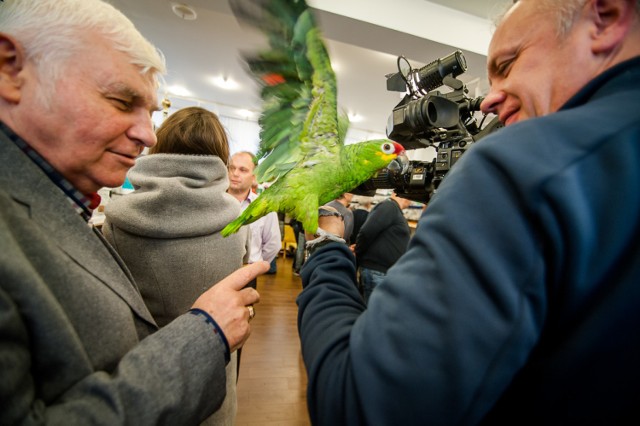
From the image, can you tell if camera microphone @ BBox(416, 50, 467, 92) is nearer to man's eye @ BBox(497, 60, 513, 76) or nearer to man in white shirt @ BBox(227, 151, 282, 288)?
man's eye @ BBox(497, 60, 513, 76)

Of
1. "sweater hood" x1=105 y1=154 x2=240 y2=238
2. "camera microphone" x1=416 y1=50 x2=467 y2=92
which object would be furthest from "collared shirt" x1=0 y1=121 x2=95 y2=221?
"camera microphone" x1=416 y1=50 x2=467 y2=92

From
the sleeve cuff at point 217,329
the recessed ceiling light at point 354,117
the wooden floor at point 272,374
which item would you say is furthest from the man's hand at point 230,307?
the recessed ceiling light at point 354,117

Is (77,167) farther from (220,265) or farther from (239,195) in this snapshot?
(239,195)

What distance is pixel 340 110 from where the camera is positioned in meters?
1.64

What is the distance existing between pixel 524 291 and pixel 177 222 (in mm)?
1087

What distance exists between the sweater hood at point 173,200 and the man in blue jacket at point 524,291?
884 millimetres

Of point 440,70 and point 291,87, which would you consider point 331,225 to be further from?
point 440,70

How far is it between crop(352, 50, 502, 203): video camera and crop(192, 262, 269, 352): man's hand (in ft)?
3.30

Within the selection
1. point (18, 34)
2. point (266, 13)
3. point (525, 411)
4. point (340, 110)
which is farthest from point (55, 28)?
point (340, 110)

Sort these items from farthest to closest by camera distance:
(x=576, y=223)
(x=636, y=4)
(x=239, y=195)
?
(x=239, y=195), (x=636, y=4), (x=576, y=223)

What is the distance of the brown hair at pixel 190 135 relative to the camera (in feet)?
3.89

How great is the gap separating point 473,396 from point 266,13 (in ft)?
4.01

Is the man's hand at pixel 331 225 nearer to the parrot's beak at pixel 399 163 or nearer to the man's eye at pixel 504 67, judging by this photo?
the parrot's beak at pixel 399 163

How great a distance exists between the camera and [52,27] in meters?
0.59
